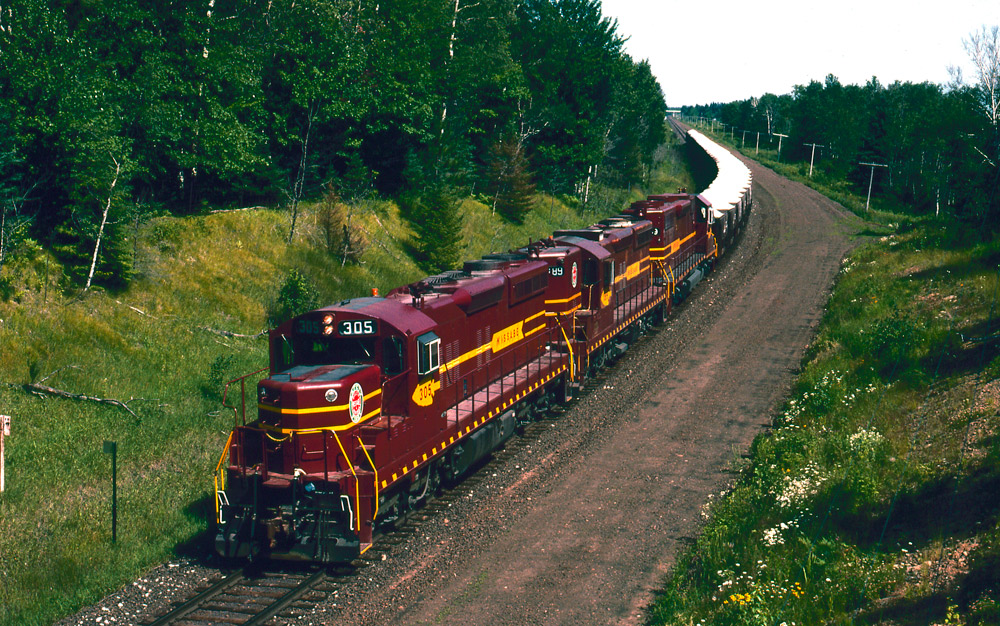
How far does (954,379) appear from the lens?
19672mm

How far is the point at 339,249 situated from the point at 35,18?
14.0m

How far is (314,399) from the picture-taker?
1345cm

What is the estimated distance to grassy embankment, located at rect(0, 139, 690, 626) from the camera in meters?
14.3

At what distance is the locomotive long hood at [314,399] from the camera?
13445mm

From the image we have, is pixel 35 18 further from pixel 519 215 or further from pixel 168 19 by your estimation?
pixel 519 215

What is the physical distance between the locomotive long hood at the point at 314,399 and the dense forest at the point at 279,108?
13092 millimetres

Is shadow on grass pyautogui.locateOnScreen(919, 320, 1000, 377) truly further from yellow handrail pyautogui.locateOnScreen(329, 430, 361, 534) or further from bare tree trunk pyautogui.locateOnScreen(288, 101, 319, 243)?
bare tree trunk pyautogui.locateOnScreen(288, 101, 319, 243)

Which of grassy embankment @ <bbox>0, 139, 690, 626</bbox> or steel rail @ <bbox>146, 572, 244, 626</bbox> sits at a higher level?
grassy embankment @ <bbox>0, 139, 690, 626</bbox>

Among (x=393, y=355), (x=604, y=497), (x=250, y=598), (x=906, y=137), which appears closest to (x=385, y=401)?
(x=393, y=355)

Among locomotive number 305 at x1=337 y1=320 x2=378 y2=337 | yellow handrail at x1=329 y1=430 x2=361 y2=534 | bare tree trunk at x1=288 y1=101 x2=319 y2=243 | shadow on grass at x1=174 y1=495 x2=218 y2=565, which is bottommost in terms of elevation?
shadow on grass at x1=174 y1=495 x2=218 y2=565

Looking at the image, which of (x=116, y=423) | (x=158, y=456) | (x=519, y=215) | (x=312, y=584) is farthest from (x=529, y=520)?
(x=519, y=215)

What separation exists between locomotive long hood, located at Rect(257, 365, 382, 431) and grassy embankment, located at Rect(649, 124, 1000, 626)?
5902 mm

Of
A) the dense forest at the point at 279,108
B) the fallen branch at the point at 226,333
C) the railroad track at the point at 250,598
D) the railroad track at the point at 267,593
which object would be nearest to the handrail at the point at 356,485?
the railroad track at the point at 267,593

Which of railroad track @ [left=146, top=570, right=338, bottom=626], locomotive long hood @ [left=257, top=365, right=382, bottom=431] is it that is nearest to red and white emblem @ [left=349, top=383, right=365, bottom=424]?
locomotive long hood @ [left=257, top=365, right=382, bottom=431]
